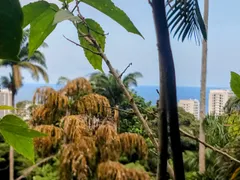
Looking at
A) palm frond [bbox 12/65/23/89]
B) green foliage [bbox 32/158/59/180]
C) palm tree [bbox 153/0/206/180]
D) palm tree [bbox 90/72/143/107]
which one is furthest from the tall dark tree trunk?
palm frond [bbox 12/65/23/89]

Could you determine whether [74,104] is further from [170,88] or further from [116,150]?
[170,88]

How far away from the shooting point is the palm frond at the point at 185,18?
0.12 meters

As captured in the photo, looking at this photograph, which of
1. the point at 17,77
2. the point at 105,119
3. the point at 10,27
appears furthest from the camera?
the point at 17,77

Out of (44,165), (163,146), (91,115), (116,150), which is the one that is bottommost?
(44,165)

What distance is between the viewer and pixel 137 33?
0.35ft

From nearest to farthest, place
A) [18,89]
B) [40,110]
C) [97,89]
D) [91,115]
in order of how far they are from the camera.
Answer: [91,115], [40,110], [97,89], [18,89]

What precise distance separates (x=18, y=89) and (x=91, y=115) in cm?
356

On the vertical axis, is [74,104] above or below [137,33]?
below

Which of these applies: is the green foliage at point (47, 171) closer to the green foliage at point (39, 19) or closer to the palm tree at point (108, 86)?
the palm tree at point (108, 86)

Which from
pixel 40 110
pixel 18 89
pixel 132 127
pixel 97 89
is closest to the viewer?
pixel 40 110

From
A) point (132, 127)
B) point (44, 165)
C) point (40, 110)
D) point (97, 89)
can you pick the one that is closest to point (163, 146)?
point (40, 110)

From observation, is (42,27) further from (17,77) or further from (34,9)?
(17,77)

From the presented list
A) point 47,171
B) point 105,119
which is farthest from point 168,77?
point 47,171

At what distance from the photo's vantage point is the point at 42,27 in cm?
12
